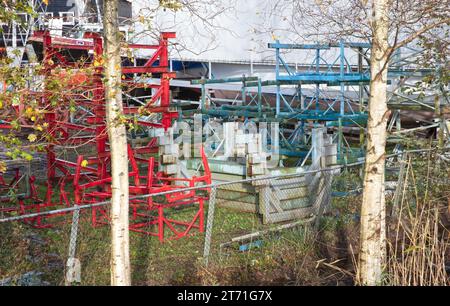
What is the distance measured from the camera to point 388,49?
6.12 metres

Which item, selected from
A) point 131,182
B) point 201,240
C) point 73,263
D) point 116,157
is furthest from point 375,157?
point 131,182

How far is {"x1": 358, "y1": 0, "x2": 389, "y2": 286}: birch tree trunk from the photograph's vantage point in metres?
6.14

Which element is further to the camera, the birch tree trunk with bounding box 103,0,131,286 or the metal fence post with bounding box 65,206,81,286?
the metal fence post with bounding box 65,206,81,286

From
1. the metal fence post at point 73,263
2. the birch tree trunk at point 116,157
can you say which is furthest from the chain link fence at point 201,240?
the birch tree trunk at point 116,157

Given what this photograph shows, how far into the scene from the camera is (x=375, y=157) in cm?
619

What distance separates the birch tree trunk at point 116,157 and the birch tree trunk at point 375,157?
2.25 m

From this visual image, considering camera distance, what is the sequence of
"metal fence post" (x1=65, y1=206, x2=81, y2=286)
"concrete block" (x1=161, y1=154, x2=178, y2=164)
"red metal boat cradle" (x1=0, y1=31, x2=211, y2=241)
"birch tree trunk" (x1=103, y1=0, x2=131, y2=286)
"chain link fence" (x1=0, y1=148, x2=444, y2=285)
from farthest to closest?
"concrete block" (x1=161, y1=154, x2=178, y2=164) < "red metal boat cradle" (x1=0, y1=31, x2=211, y2=241) < "chain link fence" (x1=0, y1=148, x2=444, y2=285) < "metal fence post" (x1=65, y1=206, x2=81, y2=286) < "birch tree trunk" (x1=103, y1=0, x2=131, y2=286)

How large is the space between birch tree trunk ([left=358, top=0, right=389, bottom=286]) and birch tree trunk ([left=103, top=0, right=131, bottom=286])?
2.25 metres

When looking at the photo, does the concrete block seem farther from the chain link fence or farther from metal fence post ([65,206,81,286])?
metal fence post ([65,206,81,286])

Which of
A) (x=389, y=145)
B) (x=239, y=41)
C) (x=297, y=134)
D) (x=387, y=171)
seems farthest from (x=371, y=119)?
(x=239, y=41)

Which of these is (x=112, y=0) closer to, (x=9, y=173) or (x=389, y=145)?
(x=9, y=173)

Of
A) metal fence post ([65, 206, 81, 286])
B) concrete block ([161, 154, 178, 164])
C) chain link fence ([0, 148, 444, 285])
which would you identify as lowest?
chain link fence ([0, 148, 444, 285])

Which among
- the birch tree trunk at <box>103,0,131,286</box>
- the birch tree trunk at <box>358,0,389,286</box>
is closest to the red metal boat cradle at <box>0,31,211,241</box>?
the birch tree trunk at <box>103,0,131,286</box>

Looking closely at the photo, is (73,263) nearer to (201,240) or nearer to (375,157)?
(375,157)
